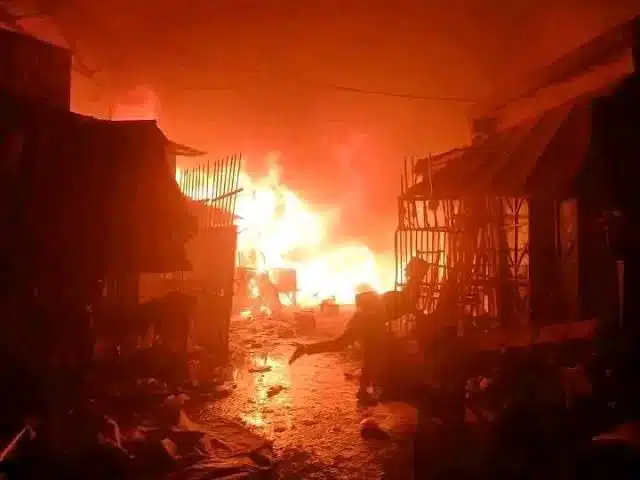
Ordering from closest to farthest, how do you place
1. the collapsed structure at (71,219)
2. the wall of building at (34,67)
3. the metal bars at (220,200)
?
the collapsed structure at (71,219) < the wall of building at (34,67) < the metal bars at (220,200)

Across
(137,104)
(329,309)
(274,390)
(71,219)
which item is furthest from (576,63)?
(137,104)

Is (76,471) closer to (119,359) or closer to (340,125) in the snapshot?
(119,359)

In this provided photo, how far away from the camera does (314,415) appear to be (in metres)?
8.91

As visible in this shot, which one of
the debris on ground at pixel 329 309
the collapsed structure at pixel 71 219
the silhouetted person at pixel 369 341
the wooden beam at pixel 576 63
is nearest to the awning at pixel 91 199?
the collapsed structure at pixel 71 219

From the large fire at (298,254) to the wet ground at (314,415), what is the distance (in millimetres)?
11415

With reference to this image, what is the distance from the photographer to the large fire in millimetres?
25828

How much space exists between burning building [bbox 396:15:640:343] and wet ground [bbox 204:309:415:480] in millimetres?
2614

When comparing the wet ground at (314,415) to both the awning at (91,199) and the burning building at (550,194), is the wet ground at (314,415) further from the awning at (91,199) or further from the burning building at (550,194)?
the awning at (91,199)

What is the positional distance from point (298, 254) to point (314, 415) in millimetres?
23684

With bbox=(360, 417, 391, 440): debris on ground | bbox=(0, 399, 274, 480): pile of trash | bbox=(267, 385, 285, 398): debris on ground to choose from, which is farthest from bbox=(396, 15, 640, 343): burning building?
bbox=(0, 399, 274, 480): pile of trash

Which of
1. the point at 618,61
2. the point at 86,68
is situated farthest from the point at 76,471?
the point at 86,68

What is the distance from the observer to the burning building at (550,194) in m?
6.88

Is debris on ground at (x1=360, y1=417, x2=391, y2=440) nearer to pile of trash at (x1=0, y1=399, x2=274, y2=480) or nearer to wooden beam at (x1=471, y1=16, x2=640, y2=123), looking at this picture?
pile of trash at (x1=0, y1=399, x2=274, y2=480)

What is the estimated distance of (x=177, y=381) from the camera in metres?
10.1
